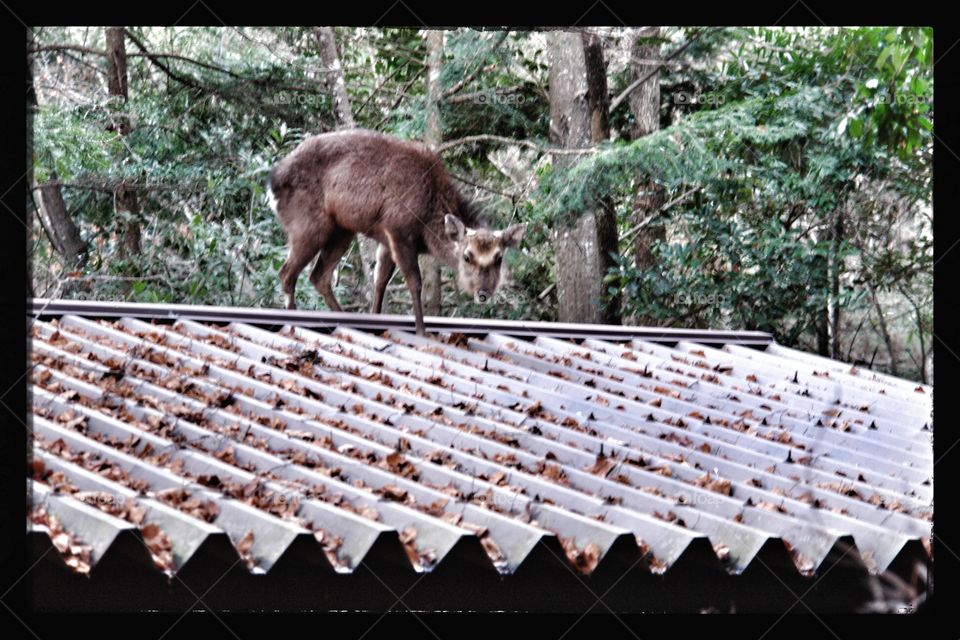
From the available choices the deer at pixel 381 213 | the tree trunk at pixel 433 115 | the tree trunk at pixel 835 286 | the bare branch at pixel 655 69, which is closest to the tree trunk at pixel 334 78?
the tree trunk at pixel 433 115

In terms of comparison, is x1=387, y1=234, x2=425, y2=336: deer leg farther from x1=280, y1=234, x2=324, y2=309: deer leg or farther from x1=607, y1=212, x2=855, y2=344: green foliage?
x1=607, y1=212, x2=855, y2=344: green foliage

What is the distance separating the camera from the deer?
683 centimetres

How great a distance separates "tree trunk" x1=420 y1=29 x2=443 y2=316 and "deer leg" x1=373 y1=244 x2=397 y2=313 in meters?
2.76

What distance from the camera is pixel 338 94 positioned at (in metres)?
10.9

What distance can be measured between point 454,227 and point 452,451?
304 cm

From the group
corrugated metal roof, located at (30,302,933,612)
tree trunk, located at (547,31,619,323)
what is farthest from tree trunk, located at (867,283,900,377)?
corrugated metal roof, located at (30,302,933,612)

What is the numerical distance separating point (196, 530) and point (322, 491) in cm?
55

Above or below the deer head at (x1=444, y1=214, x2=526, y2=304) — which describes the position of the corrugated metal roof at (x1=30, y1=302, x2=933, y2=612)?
below

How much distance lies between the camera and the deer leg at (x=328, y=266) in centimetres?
761

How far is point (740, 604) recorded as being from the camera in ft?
10.6

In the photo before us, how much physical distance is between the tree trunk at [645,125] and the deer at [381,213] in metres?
4.03

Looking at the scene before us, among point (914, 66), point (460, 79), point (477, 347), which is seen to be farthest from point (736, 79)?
point (477, 347)
